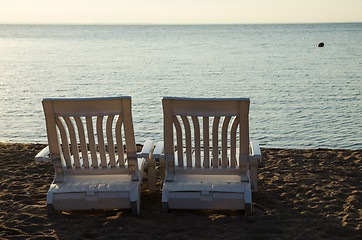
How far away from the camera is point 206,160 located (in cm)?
434

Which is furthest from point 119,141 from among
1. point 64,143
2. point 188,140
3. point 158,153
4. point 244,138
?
point 244,138

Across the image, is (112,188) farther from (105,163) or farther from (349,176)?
(349,176)

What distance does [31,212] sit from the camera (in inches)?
179

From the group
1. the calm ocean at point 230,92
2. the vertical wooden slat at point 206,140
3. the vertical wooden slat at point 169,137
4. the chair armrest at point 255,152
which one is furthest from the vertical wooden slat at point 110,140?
the calm ocean at point 230,92

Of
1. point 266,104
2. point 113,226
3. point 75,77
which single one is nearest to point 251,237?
point 113,226

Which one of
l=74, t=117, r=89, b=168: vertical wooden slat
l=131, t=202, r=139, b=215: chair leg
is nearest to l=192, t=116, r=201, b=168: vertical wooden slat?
l=131, t=202, r=139, b=215: chair leg

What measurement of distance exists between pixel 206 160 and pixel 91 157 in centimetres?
105

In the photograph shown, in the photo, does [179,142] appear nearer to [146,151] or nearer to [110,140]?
[146,151]

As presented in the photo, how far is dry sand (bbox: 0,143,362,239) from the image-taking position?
13.1 feet

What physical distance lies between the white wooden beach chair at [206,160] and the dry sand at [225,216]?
18 centimetres

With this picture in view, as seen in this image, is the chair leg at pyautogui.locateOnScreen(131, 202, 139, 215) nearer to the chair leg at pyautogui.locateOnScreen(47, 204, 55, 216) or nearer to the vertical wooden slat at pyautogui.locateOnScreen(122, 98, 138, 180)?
the vertical wooden slat at pyautogui.locateOnScreen(122, 98, 138, 180)

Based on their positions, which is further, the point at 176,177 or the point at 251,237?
the point at 176,177

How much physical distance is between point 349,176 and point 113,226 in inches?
114

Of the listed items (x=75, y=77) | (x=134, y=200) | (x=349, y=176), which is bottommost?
(x=75, y=77)
